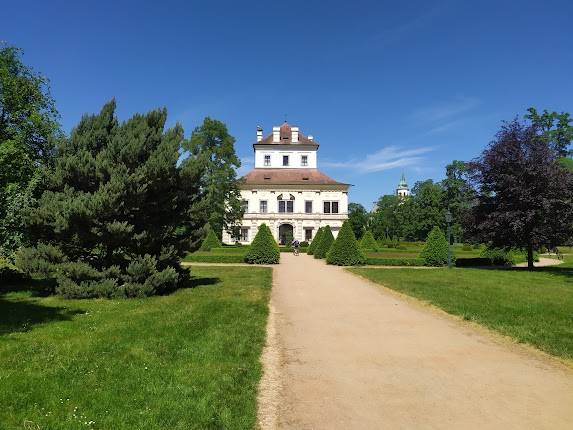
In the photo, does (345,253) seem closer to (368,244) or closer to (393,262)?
(393,262)

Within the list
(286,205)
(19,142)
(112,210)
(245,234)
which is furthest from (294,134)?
(112,210)

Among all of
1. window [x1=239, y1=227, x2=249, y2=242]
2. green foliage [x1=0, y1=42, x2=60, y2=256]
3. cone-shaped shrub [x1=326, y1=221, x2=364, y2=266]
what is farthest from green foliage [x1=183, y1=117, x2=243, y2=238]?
green foliage [x1=0, y1=42, x2=60, y2=256]

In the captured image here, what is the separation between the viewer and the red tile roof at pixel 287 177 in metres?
61.7

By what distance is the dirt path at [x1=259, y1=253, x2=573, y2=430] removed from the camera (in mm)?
4488

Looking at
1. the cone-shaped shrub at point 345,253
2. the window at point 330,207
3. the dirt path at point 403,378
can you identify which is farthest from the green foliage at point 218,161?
the dirt path at point 403,378

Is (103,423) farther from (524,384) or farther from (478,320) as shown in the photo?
(478,320)

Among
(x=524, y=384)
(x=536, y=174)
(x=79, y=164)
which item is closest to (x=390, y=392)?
(x=524, y=384)

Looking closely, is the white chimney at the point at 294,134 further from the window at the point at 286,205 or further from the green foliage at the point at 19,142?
the green foliage at the point at 19,142

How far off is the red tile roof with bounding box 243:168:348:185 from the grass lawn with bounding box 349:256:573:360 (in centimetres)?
4311

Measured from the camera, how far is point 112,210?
11.9m

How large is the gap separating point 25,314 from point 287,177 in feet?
178

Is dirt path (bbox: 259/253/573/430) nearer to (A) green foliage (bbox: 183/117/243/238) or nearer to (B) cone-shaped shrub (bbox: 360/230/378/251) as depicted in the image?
(B) cone-shaped shrub (bbox: 360/230/378/251)

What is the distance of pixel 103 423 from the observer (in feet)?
13.6

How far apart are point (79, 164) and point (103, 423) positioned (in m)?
9.27
